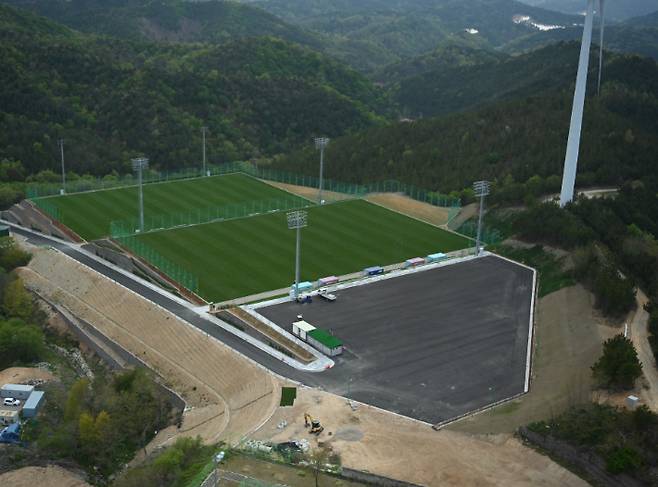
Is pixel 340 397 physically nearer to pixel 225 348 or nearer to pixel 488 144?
pixel 225 348

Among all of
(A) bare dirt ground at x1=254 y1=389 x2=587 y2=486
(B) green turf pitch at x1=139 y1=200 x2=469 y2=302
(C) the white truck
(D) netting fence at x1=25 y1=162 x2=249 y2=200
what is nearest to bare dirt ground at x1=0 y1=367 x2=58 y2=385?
(B) green turf pitch at x1=139 y1=200 x2=469 y2=302


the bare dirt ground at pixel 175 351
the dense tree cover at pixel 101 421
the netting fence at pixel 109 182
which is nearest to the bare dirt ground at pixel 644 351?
the bare dirt ground at pixel 175 351

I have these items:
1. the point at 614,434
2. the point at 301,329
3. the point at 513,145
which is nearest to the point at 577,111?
the point at 513,145

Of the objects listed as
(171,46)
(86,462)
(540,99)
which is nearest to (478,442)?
(86,462)

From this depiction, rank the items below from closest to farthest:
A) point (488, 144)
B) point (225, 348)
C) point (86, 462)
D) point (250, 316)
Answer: point (86, 462) → point (225, 348) → point (250, 316) → point (488, 144)

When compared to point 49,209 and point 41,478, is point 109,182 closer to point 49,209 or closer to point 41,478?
point 49,209

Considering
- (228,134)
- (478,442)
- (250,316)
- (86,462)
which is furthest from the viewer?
(228,134)

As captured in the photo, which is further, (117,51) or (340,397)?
(117,51)
